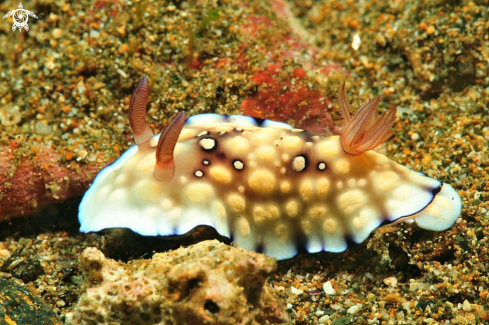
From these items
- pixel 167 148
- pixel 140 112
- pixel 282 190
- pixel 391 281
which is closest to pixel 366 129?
pixel 282 190

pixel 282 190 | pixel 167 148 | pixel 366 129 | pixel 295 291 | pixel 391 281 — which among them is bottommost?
pixel 295 291

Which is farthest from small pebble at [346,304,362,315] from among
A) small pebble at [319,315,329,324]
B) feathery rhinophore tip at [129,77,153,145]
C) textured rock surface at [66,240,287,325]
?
feathery rhinophore tip at [129,77,153,145]

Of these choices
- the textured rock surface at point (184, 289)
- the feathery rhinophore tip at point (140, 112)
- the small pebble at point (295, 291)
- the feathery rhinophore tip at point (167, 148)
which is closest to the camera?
the textured rock surface at point (184, 289)

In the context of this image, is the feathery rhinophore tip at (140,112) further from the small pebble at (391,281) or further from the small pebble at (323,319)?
the small pebble at (391,281)

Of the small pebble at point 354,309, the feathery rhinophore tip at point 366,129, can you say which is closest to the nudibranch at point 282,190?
the feathery rhinophore tip at point 366,129

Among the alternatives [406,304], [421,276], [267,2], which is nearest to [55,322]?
[406,304]

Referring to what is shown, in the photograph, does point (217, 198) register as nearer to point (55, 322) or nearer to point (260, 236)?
point (260, 236)

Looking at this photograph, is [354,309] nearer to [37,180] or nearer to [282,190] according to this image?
[282,190]
